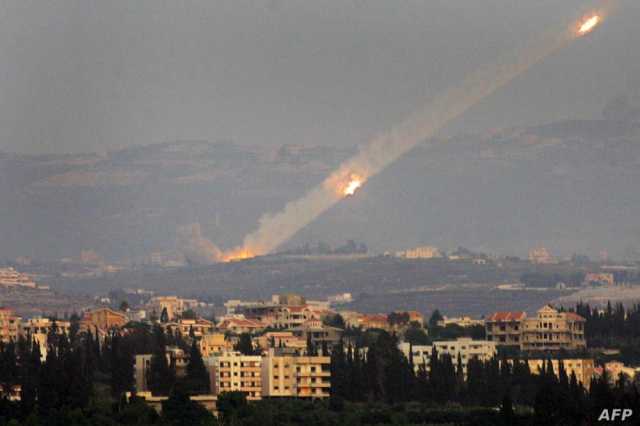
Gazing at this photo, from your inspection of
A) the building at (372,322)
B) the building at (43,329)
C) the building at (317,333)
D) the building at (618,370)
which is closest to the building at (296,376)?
the building at (618,370)

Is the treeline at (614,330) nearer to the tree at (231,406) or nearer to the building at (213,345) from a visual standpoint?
the building at (213,345)

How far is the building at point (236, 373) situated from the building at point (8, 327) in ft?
63.5

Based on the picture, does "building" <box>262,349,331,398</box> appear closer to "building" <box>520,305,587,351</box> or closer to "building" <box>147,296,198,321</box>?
"building" <box>520,305,587,351</box>

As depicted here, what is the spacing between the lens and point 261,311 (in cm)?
14750

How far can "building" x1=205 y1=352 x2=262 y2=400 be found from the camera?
99.6 metres

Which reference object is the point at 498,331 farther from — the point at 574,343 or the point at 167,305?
the point at 167,305

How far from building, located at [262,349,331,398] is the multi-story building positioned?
17.4ft

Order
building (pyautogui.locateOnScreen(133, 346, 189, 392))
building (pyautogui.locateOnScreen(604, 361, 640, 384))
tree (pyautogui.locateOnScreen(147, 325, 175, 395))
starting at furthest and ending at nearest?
building (pyautogui.locateOnScreen(604, 361, 640, 384)), building (pyautogui.locateOnScreen(133, 346, 189, 392)), tree (pyautogui.locateOnScreen(147, 325, 175, 395))

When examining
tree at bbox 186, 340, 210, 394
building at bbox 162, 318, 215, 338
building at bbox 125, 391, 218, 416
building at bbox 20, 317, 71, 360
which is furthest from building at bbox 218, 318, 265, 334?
building at bbox 125, 391, 218, 416

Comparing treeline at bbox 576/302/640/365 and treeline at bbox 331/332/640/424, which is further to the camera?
treeline at bbox 576/302/640/365

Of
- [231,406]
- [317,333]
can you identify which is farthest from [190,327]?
[231,406]

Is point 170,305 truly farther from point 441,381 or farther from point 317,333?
point 441,381

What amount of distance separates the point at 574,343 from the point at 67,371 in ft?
114
